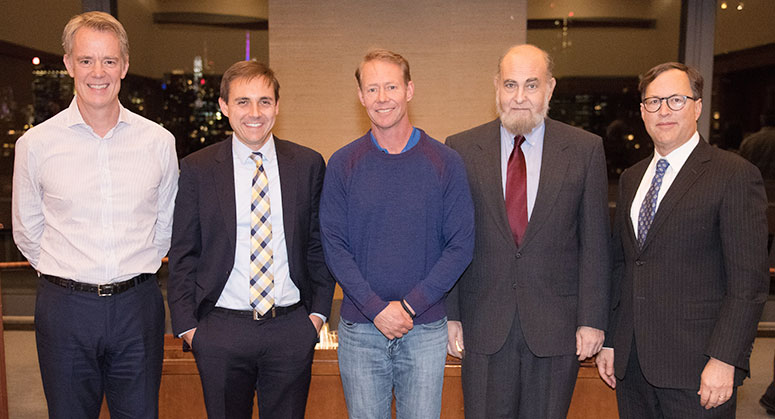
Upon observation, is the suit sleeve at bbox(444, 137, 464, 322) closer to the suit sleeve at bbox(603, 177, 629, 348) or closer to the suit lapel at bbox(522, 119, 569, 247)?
the suit lapel at bbox(522, 119, 569, 247)

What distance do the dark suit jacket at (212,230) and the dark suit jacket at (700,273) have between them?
4.12 ft

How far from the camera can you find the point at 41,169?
2.46 metres

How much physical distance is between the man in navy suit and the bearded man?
687mm

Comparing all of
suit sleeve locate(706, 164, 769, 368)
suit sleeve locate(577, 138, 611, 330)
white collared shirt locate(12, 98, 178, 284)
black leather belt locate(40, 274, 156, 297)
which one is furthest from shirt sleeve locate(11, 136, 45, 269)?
suit sleeve locate(706, 164, 769, 368)

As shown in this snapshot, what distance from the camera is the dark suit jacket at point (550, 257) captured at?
93.0 inches

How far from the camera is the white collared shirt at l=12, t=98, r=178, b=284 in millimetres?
2410

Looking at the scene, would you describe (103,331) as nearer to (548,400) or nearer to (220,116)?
(548,400)

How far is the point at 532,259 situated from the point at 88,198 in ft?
5.65

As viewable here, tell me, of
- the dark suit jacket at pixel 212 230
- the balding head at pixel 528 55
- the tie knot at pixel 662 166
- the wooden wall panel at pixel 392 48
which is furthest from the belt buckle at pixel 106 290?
the wooden wall panel at pixel 392 48

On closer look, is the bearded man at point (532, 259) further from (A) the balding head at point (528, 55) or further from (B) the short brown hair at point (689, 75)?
(B) the short brown hair at point (689, 75)

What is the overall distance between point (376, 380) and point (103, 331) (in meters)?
1.06

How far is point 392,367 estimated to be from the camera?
241 cm

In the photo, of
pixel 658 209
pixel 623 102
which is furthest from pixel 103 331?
pixel 623 102


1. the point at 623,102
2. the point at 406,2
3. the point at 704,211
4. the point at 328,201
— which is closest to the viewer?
the point at 704,211
